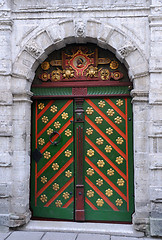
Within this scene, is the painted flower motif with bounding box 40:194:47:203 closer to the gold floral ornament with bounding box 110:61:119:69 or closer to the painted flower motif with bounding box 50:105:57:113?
the painted flower motif with bounding box 50:105:57:113

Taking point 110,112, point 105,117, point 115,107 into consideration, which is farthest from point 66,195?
point 115,107

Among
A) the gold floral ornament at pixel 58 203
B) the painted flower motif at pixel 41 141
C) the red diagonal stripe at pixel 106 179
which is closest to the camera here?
the red diagonal stripe at pixel 106 179

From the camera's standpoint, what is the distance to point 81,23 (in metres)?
4.18

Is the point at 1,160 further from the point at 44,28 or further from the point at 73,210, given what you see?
the point at 44,28

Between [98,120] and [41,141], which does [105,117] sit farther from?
[41,141]

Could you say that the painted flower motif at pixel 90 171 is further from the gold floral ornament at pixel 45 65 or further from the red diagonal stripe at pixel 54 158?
the gold floral ornament at pixel 45 65

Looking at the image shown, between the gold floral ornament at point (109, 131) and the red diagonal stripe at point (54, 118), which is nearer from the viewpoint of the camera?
the gold floral ornament at point (109, 131)

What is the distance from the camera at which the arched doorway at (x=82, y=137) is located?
14.4 ft

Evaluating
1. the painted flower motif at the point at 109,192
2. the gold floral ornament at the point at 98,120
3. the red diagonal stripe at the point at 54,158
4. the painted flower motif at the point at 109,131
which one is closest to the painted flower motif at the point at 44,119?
the red diagonal stripe at the point at 54,158

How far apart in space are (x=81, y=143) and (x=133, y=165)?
0.93 meters

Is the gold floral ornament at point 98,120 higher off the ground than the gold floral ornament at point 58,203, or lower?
higher

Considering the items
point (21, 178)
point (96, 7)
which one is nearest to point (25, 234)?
point (21, 178)

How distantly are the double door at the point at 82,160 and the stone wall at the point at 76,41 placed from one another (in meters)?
0.32

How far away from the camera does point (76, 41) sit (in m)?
4.36
